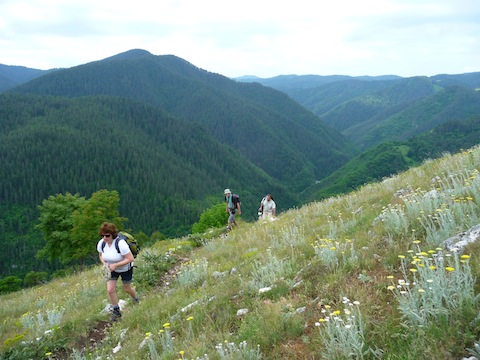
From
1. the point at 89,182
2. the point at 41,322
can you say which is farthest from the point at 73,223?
the point at 89,182

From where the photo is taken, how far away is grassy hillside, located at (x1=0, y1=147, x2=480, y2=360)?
2.89 metres

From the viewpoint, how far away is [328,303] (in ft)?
13.0

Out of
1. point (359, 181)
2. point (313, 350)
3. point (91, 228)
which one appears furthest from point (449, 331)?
point (359, 181)

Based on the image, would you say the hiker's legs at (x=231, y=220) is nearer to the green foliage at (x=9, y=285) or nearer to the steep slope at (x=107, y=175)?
the green foliage at (x=9, y=285)

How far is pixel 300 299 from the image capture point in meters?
4.34

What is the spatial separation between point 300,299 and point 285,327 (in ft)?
1.99

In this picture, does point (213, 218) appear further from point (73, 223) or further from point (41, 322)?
point (41, 322)

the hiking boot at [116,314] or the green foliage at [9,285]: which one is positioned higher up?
the hiking boot at [116,314]

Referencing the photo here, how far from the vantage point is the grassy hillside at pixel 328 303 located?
9.47ft

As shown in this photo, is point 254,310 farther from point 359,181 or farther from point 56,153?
point 56,153

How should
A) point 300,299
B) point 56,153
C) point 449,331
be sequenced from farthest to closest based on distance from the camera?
1. point 56,153
2. point 300,299
3. point 449,331

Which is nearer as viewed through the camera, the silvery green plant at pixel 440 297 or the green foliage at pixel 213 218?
the silvery green plant at pixel 440 297

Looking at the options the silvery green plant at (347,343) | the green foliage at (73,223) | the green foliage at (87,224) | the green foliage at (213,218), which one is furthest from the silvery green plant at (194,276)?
the green foliage at (213,218)

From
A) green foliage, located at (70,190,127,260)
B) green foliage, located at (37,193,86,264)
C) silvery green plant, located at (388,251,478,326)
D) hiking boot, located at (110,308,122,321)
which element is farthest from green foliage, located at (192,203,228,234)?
silvery green plant, located at (388,251,478,326)
